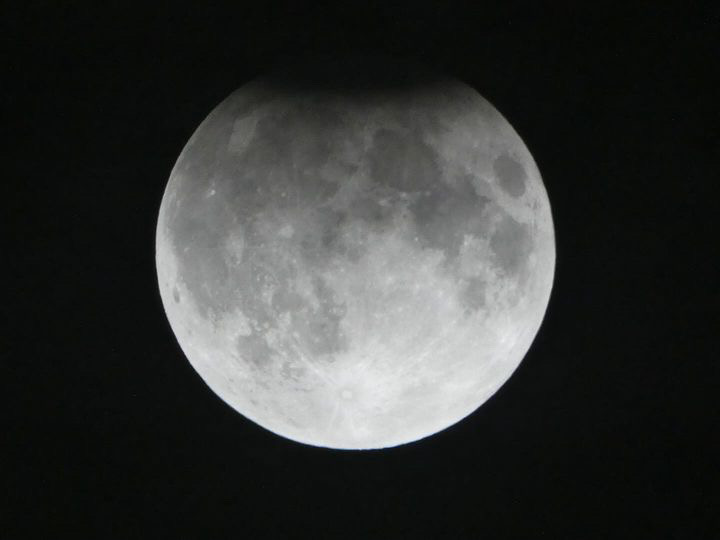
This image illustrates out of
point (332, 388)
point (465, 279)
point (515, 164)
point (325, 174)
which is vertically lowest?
point (332, 388)

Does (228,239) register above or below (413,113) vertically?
below

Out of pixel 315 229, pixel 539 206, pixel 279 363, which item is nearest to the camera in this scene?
pixel 315 229

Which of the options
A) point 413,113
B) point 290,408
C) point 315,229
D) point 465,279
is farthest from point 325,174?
point 290,408

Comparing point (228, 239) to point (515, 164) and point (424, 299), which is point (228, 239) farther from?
point (515, 164)

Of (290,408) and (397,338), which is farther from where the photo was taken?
(290,408)

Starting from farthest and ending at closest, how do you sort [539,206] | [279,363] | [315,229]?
[539,206], [279,363], [315,229]

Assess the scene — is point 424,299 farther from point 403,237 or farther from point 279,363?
point 279,363
